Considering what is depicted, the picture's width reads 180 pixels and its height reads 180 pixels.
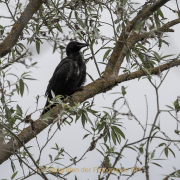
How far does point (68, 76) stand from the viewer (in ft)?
13.6

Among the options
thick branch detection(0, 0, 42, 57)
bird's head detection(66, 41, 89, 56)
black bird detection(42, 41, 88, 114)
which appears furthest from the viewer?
bird's head detection(66, 41, 89, 56)

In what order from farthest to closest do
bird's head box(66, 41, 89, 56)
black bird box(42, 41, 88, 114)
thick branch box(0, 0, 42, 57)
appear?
bird's head box(66, 41, 89, 56) → black bird box(42, 41, 88, 114) → thick branch box(0, 0, 42, 57)

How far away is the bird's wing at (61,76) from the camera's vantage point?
13.7ft

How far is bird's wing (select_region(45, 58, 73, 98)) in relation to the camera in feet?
13.7

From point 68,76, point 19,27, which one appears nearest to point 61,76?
point 68,76

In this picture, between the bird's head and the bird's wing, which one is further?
the bird's head

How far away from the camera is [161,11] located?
3182 mm

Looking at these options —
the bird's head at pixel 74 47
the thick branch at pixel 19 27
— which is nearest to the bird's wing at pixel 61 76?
the bird's head at pixel 74 47

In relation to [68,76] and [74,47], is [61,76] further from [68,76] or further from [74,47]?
[74,47]

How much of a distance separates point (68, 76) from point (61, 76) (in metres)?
0.11

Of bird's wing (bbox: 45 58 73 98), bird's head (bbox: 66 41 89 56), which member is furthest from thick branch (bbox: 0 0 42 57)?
bird's head (bbox: 66 41 89 56)

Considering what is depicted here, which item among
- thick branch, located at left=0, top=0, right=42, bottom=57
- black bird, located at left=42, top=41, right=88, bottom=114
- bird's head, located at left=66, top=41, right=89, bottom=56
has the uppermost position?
bird's head, located at left=66, top=41, right=89, bottom=56

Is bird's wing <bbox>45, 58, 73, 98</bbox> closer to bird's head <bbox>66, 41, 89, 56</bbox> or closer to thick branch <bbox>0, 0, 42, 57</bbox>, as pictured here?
bird's head <bbox>66, 41, 89, 56</bbox>

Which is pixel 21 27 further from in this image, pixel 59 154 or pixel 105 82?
pixel 59 154
